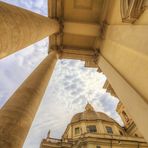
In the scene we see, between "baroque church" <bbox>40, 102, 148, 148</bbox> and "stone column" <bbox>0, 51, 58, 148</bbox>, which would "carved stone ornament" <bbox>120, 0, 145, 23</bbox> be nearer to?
"stone column" <bbox>0, 51, 58, 148</bbox>

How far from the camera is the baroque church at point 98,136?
2977cm

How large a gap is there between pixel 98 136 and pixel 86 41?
21.4m

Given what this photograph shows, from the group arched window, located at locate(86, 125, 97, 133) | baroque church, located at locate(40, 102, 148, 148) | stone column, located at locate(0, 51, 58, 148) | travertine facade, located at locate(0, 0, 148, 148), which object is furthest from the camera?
arched window, located at locate(86, 125, 97, 133)

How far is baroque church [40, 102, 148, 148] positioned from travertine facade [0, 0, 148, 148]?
13.5 metres

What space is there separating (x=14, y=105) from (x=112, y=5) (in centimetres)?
873

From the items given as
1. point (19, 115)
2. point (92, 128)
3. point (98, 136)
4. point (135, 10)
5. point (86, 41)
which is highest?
point (92, 128)

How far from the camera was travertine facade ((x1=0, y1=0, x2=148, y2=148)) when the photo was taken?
13.8 feet

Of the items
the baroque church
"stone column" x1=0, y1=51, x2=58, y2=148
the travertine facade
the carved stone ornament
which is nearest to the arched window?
the baroque church

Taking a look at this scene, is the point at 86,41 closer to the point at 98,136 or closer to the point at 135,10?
the point at 135,10

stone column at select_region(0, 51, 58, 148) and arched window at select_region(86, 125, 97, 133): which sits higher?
arched window at select_region(86, 125, 97, 133)

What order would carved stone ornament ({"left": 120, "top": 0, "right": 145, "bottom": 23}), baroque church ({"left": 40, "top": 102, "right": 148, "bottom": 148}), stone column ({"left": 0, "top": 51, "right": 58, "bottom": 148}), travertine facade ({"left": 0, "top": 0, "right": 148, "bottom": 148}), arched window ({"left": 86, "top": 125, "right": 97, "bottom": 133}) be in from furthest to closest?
1. arched window ({"left": 86, "top": 125, "right": 97, "bottom": 133})
2. baroque church ({"left": 40, "top": 102, "right": 148, "bottom": 148})
3. carved stone ornament ({"left": 120, "top": 0, "right": 145, "bottom": 23})
4. travertine facade ({"left": 0, "top": 0, "right": 148, "bottom": 148})
5. stone column ({"left": 0, "top": 51, "right": 58, "bottom": 148})

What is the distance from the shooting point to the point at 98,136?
30719mm

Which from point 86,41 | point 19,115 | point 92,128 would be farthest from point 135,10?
point 92,128

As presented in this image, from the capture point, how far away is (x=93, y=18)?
12.2 m
